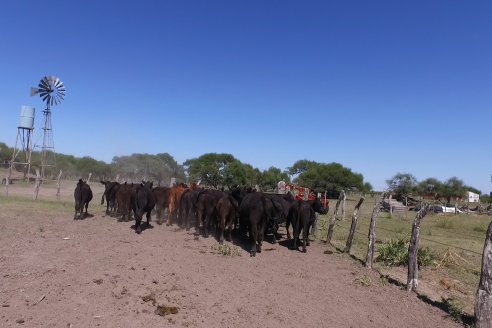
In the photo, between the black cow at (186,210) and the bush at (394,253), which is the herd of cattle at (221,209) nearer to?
the black cow at (186,210)

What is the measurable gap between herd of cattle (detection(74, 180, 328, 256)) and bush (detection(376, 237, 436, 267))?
235cm

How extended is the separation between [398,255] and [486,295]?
189 inches

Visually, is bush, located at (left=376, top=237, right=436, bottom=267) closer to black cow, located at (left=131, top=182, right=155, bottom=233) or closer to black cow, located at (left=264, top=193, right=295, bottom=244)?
black cow, located at (left=264, top=193, right=295, bottom=244)

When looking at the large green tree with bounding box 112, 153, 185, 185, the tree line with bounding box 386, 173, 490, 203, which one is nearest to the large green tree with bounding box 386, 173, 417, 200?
the tree line with bounding box 386, 173, 490, 203

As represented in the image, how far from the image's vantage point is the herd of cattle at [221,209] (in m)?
11.4

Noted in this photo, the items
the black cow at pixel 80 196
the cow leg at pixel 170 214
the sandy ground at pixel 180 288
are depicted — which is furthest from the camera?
the black cow at pixel 80 196

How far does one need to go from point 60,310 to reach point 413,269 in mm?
7124

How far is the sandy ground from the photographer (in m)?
6.06

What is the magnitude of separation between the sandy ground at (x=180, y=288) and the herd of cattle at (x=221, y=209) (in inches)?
43.4

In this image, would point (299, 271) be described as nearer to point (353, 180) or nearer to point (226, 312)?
point (226, 312)

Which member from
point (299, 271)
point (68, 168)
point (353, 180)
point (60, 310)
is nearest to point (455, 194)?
point (353, 180)

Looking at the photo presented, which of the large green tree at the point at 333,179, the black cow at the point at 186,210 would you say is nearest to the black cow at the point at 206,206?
the black cow at the point at 186,210

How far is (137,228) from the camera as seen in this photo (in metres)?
11.8

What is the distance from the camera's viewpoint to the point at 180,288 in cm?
720
